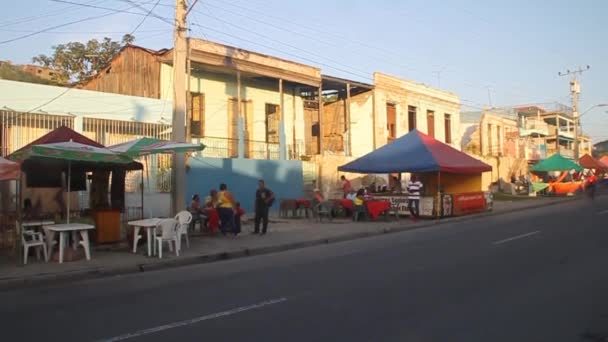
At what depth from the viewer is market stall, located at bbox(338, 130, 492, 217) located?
21.1m

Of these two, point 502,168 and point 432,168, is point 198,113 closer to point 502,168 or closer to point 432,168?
point 432,168

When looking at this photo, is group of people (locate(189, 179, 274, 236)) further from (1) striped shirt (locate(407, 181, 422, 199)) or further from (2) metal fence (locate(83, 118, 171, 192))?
(1) striped shirt (locate(407, 181, 422, 199))

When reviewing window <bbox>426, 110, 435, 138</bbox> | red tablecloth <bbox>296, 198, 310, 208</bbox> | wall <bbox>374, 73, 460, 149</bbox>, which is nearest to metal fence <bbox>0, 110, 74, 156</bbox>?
red tablecloth <bbox>296, 198, 310, 208</bbox>

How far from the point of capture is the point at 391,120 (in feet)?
109

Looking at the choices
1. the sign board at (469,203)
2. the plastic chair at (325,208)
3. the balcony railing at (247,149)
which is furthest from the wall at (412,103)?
the plastic chair at (325,208)

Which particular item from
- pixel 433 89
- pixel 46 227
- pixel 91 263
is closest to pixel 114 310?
pixel 91 263

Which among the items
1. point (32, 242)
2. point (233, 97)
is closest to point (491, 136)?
point (233, 97)

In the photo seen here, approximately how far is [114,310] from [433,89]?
1291 inches

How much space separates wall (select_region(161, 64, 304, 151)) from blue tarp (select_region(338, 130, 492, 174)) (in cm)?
591

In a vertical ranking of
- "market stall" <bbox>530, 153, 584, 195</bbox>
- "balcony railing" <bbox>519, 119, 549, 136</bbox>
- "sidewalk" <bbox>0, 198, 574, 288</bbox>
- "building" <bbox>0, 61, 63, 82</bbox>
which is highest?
"building" <bbox>0, 61, 63, 82</bbox>

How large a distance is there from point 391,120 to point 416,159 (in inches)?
472

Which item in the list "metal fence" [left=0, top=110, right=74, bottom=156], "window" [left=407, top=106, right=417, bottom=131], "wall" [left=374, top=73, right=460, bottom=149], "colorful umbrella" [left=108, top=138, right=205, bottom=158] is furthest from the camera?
"window" [left=407, top=106, right=417, bottom=131]

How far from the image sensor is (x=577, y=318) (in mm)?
6324

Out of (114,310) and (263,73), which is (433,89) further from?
(114,310)
